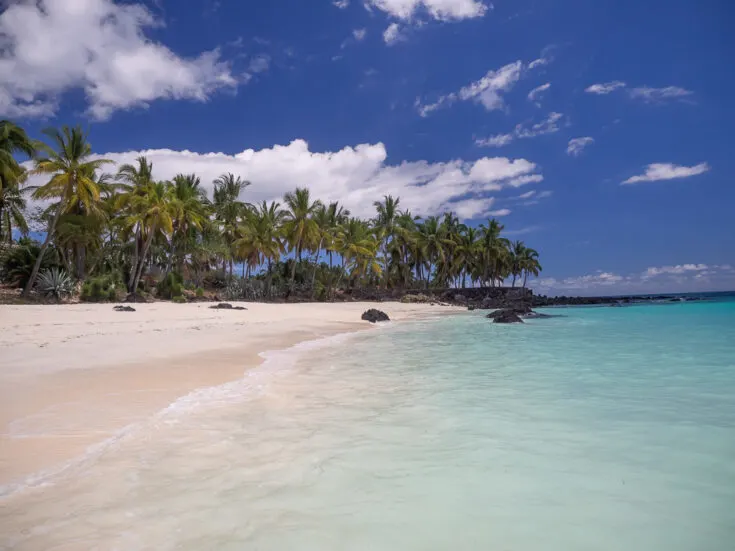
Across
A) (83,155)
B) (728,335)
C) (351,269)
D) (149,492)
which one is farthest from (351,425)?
(351,269)

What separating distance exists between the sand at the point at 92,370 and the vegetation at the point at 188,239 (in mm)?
12251

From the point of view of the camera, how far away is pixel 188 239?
35.9m

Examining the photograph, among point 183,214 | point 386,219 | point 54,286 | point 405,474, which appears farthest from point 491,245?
point 405,474

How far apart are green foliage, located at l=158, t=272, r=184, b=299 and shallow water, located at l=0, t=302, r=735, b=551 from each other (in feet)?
78.4

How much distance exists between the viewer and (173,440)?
3967mm

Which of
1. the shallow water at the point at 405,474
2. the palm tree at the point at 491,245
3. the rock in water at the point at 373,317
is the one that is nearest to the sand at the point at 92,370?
the shallow water at the point at 405,474

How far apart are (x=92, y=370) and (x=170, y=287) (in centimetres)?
2317

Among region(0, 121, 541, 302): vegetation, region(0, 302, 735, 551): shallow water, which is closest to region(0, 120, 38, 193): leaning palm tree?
region(0, 121, 541, 302): vegetation

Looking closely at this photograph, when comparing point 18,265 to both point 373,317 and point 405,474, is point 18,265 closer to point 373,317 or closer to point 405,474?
point 373,317

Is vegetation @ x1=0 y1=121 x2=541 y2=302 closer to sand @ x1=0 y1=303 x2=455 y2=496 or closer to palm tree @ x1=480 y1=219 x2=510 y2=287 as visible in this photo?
palm tree @ x1=480 y1=219 x2=510 y2=287

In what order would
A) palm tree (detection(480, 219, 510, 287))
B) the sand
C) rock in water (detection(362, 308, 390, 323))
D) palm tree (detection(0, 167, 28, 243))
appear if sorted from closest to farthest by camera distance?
the sand, rock in water (detection(362, 308, 390, 323)), palm tree (detection(0, 167, 28, 243)), palm tree (detection(480, 219, 510, 287))

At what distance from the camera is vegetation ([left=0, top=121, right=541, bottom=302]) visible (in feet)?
81.3

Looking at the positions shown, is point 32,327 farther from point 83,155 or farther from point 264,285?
point 264,285

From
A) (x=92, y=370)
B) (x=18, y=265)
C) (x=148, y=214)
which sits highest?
(x=148, y=214)
